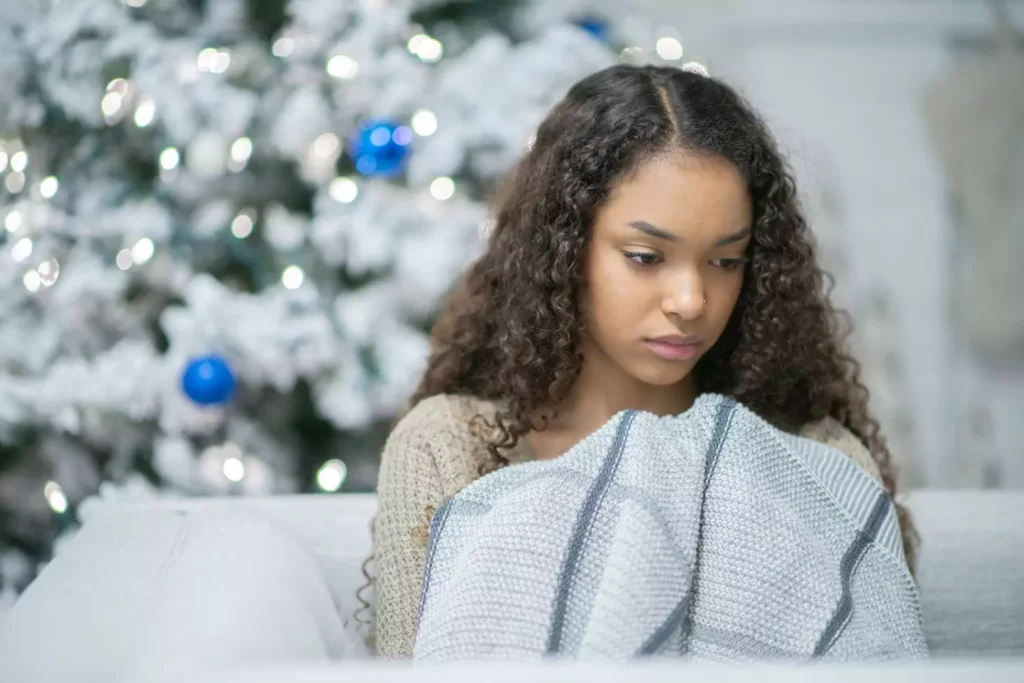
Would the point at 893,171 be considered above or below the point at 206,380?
above

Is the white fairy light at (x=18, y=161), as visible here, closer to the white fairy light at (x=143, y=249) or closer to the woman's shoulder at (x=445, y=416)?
the white fairy light at (x=143, y=249)

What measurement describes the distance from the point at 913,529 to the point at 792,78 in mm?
1561

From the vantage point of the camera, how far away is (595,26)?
1963 mm

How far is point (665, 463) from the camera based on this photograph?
95 cm

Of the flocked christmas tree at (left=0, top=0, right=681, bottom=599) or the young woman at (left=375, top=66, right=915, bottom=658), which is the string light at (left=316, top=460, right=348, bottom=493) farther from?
the young woman at (left=375, top=66, right=915, bottom=658)

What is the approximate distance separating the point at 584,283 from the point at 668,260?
109mm

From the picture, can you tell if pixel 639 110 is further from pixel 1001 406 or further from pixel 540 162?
pixel 1001 406

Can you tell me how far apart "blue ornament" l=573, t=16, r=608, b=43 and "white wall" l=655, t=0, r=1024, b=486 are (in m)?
0.48

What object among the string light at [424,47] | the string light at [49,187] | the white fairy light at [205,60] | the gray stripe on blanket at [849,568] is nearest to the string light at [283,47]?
the white fairy light at [205,60]

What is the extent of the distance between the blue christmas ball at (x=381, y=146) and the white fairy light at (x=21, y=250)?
60 cm

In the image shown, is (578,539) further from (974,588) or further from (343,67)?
(343,67)

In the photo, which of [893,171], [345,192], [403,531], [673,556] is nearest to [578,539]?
[673,556]

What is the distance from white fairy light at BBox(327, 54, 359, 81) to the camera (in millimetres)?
1772

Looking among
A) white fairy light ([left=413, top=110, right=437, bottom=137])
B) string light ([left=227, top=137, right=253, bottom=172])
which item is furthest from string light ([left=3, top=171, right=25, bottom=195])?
white fairy light ([left=413, top=110, right=437, bottom=137])
